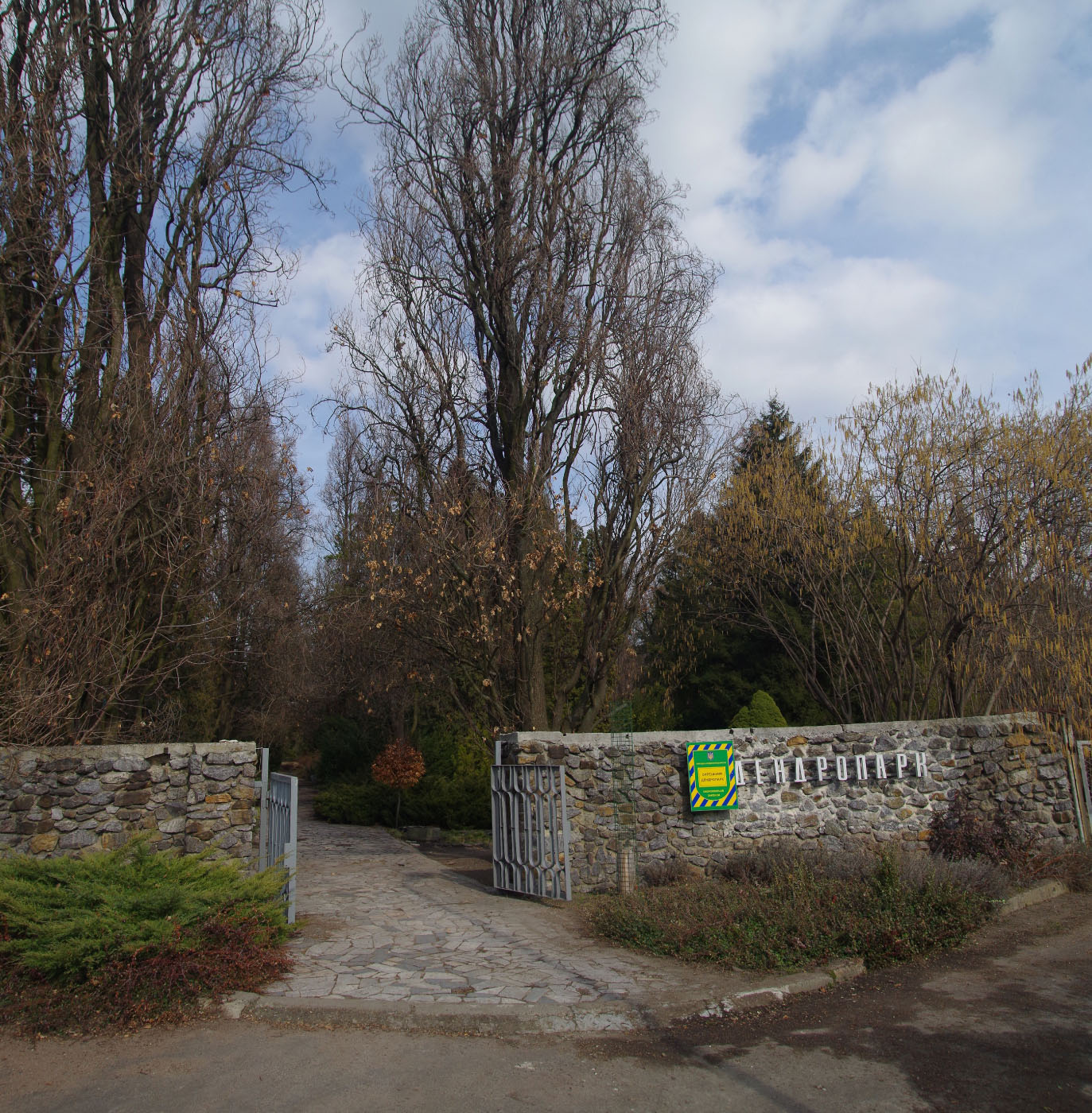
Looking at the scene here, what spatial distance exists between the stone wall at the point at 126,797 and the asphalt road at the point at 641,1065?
2.87 metres

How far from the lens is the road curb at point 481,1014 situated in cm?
555

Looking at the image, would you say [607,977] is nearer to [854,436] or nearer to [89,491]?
[89,491]

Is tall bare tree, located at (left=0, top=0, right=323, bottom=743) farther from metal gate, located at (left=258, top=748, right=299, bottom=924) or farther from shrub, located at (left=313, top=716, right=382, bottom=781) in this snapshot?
shrub, located at (left=313, top=716, right=382, bottom=781)

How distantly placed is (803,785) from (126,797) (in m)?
7.32

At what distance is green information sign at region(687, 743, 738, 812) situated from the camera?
996 cm

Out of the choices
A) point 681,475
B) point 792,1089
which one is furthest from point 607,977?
point 681,475

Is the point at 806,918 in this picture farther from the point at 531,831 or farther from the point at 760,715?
the point at 760,715

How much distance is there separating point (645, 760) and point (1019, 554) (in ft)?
18.8

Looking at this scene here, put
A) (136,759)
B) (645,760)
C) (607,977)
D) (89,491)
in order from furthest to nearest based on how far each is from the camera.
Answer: (645,760) → (89,491) → (136,759) → (607,977)

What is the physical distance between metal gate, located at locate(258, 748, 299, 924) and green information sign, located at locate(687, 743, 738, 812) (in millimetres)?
4403

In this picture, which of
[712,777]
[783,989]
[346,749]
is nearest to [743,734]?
[712,777]

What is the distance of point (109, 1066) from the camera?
491 cm

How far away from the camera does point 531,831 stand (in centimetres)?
986

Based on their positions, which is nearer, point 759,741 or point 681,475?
point 759,741
